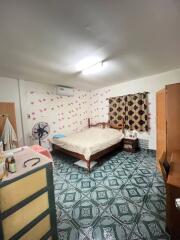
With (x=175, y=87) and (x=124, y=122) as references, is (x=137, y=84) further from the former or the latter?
(x=175, y=87)

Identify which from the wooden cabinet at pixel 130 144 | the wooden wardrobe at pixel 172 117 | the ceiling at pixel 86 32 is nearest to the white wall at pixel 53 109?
the ceiling at pixel 86 32

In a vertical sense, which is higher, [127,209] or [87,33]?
[87,33]

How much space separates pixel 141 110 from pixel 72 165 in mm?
2626

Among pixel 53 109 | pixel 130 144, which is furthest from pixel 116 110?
pixel 53 109

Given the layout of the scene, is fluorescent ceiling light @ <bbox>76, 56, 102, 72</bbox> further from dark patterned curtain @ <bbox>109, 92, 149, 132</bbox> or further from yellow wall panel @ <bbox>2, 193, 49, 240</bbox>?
yellow wall panel @ <bbox>2, 193, 49, 240</bbox>

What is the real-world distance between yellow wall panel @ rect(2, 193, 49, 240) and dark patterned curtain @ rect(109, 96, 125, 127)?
3.65 metres

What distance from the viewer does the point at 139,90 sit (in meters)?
3.97

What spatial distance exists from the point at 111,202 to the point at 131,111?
2.90 m

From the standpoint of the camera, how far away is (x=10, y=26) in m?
1.45

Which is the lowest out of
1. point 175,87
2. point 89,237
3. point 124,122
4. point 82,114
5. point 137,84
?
point 89,237

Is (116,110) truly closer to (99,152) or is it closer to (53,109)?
(99,152)

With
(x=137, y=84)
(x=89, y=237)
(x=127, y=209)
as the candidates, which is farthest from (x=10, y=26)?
(x=137, y=84)

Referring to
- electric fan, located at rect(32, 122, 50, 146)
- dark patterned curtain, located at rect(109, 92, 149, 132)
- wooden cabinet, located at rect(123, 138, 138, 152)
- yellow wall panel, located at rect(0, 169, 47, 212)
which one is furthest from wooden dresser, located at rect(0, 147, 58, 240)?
dark patterned curtain, located at rect(109, 92, 149, 132)

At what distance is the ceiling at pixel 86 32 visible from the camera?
1228mm
